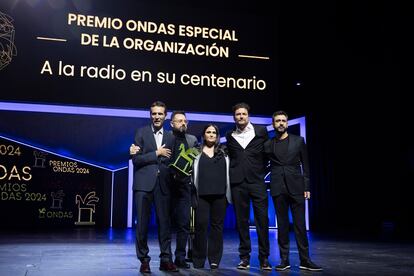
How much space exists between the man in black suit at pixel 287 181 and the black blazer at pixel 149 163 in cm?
81

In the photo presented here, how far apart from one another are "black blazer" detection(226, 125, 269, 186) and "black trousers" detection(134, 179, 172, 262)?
0.57 metres

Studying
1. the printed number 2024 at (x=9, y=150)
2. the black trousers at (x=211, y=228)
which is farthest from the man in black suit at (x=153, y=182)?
the printed number 2024 at (x=9, y=150)

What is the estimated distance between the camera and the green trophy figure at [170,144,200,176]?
3293mm

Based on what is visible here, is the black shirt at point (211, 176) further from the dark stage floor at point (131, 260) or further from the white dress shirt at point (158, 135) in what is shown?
the dark stage floor at point (131, 260)

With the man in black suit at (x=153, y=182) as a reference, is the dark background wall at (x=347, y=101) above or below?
above

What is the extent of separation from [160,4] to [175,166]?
5.08 m

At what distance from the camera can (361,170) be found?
958cm

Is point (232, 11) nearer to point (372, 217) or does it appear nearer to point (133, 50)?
point (133, 50)

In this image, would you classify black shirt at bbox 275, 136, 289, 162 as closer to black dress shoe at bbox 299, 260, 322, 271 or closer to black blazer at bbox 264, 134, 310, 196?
black blazer at bbox 264, 134, 310, 196

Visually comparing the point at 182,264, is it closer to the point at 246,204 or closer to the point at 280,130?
the point at 246,204

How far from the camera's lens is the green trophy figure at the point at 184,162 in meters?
3.29

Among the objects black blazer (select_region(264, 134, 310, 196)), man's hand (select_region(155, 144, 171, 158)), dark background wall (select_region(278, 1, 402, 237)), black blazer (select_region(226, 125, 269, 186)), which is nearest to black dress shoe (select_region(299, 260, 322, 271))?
black blazer (select_region(264, 134, 310, 196))

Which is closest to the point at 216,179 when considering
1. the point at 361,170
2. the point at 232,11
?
the point at 232,11

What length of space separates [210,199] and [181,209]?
0.25 metres
